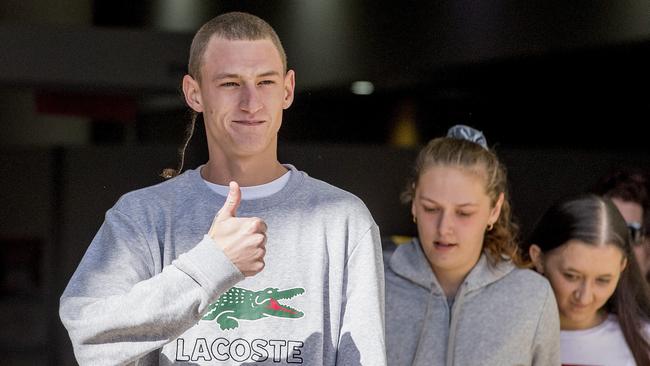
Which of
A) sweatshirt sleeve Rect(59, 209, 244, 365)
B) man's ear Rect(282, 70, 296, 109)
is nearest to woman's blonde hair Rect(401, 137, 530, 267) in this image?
man's ear Rect(282, 70, 296, 109)

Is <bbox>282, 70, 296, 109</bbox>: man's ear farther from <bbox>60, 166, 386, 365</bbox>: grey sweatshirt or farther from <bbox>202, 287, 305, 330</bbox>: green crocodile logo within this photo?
<bbox>202, 287, 305, 330</bbox>: green crocodile logo

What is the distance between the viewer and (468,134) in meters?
3.42

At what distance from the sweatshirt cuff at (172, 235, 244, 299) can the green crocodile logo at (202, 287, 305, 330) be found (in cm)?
28

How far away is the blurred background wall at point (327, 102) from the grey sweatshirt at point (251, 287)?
0.66m

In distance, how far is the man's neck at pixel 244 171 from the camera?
8.81 feet

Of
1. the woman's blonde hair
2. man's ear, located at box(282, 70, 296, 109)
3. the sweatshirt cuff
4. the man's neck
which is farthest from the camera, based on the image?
the woman's blonde hair

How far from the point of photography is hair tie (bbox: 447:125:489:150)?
340 cm

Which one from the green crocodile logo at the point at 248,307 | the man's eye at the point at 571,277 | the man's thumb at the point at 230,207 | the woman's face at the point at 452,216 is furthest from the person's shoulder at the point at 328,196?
the man's eye at the point at 571,277

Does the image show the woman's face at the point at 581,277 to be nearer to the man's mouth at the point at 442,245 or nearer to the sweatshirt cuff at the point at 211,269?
the man's mouth at the point at 442,245

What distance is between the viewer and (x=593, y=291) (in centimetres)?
345

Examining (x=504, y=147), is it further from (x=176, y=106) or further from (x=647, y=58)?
(x=176, y=106)

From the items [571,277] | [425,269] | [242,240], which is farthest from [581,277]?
[242,240]

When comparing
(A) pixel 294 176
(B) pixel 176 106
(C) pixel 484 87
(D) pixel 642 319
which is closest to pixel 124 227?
(A) pixel 294 176

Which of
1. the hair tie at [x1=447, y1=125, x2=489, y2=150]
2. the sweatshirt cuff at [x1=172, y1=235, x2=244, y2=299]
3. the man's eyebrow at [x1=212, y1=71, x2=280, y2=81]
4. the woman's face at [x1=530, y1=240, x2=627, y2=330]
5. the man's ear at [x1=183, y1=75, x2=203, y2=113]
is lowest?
A: the woman's face at [x1=530, y1=240, x2=627, y2=330]
